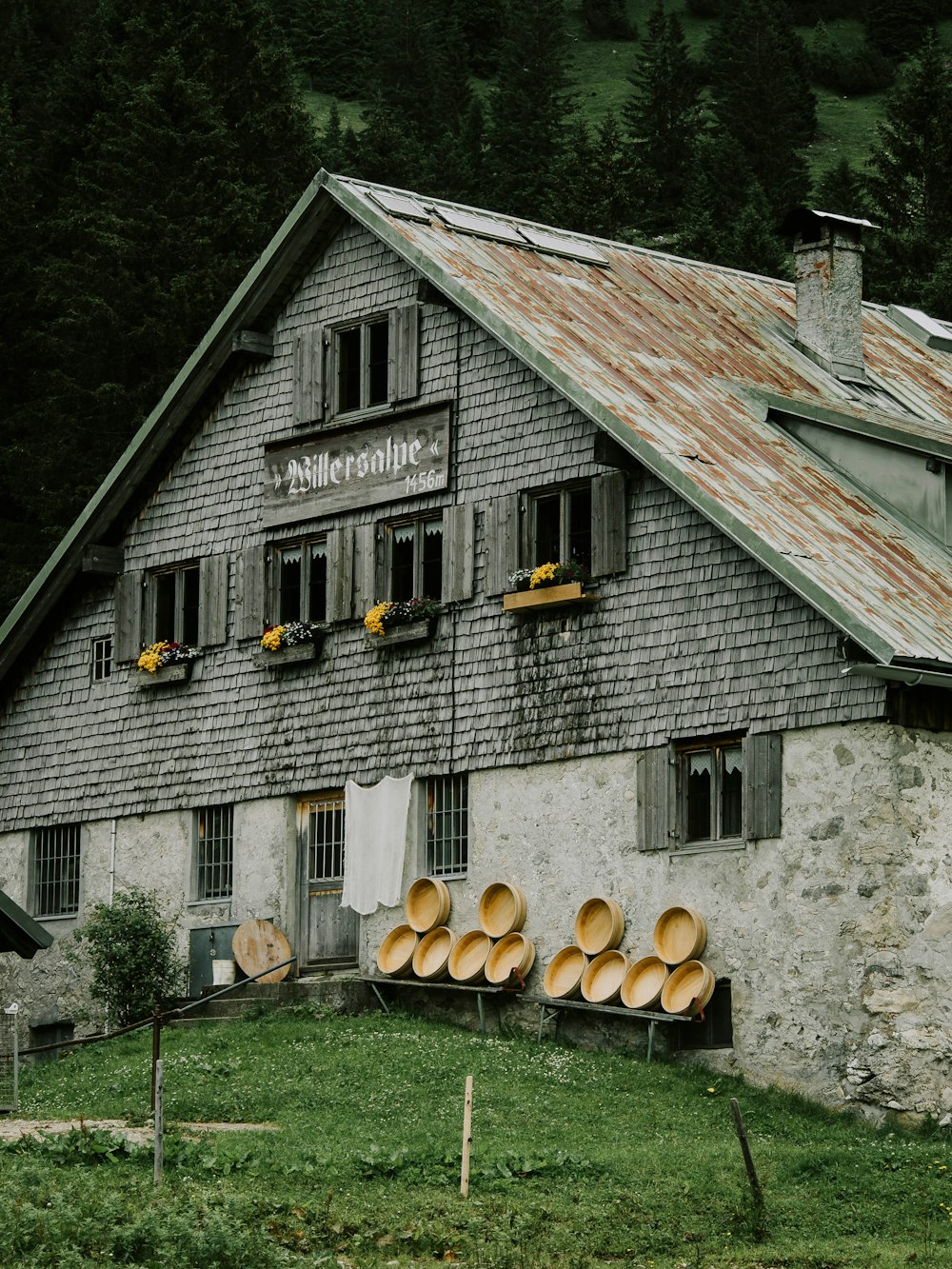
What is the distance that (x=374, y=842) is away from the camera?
88.0 ft

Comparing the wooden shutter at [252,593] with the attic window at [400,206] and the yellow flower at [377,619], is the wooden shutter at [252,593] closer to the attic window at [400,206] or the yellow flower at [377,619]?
the yellow flower at [377,619]

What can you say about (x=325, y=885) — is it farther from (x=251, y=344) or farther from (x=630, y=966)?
(x=251, y=344)

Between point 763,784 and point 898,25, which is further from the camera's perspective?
point 898,25

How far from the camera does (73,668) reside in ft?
101

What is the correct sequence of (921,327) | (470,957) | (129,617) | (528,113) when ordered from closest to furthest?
(470,957) < (129,617) < (921,327) < (528,113)

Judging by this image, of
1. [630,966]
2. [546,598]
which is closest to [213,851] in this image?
[546,598]

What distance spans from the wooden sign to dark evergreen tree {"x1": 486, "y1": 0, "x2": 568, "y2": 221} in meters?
30.5

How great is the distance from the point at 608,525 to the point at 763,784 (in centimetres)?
364

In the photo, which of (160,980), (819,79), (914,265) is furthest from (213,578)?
(819,79)

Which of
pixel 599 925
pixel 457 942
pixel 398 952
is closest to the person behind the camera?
pixel 599 925

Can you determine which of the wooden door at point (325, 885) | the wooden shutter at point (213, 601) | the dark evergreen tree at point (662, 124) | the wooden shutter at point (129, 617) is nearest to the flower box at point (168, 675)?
the wooden shutter at point (213, 601)

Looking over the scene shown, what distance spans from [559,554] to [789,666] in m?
3.70

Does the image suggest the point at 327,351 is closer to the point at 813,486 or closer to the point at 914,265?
Result: the point at 813,486

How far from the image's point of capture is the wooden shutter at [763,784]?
22.8 meters
